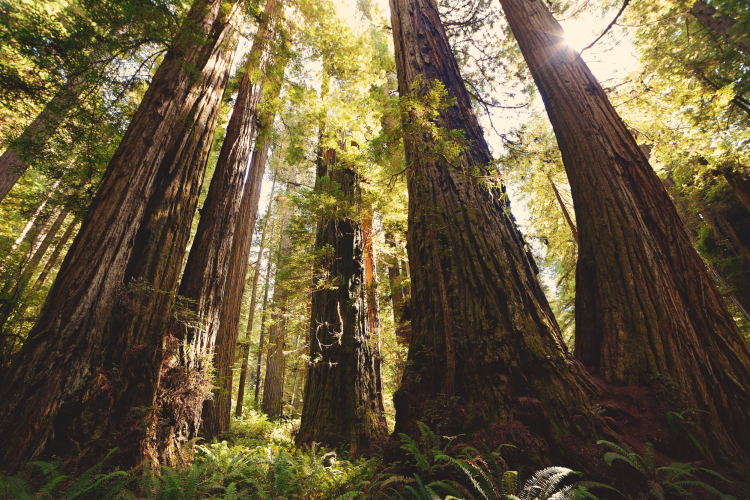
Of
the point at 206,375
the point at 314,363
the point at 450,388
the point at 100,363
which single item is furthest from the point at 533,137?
the point at 100,363

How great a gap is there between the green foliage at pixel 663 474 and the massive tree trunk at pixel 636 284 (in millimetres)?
566

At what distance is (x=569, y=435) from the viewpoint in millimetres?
1901

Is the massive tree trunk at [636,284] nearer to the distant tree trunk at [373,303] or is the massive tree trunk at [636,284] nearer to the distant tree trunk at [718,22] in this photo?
the distant tree trunk at [373,303]

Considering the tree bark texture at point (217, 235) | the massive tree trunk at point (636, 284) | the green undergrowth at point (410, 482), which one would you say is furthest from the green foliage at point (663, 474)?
the tree bark texture at point (217, 235)

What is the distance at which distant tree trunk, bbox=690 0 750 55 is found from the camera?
6.02 meters

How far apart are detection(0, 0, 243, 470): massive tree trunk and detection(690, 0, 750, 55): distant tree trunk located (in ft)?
32.1

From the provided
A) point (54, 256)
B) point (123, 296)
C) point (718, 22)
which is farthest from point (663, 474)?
point (54, 256)

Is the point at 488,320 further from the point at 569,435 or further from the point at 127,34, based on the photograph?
the point at 127,34

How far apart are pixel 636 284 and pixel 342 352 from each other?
431 centimetres

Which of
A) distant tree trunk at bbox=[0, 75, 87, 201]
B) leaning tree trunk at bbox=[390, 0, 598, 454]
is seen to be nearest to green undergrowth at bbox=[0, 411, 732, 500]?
leaning tree trunk at bbox=[390, 0, 598, 454]

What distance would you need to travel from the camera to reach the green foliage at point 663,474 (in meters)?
1.51

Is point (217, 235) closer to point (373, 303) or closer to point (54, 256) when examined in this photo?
point (373, 303)

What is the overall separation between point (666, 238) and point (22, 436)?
5.63 meters

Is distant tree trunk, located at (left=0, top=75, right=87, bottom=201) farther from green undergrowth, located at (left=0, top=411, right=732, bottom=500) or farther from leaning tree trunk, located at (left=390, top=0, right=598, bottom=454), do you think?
leaning tree trunk, located at (left=390, top=0, right=598, bottom=454)
